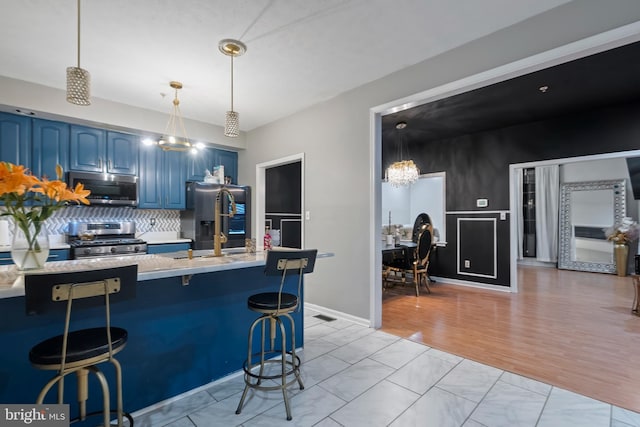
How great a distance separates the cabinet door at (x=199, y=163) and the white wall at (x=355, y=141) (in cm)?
106

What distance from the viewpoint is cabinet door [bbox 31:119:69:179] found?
139 inches

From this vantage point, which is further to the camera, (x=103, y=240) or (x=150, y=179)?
(x=150, y=179)

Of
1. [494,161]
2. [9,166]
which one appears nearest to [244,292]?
[9,166]

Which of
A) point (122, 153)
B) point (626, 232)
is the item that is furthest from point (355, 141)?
point (626, 232)

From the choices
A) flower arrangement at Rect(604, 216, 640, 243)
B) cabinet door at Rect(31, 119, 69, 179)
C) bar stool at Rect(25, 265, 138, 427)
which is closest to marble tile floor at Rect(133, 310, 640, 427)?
bar stool at Rect(25, 265, 138, 427)

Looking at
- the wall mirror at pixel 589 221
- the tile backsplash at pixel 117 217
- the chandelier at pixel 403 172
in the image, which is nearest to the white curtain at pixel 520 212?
the wall mirror at pixel 589 221

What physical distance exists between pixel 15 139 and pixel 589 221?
33.3 feet

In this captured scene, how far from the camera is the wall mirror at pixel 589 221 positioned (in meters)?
6.48

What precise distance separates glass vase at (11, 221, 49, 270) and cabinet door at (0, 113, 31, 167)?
9.14 ft

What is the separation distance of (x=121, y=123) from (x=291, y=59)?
2582 millimetres

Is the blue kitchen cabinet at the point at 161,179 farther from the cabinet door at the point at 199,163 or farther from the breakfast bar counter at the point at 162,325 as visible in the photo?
the breakfast bar counter at the point at 162,325

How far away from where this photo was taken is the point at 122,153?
414 centimetres

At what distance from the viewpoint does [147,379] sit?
184 cm

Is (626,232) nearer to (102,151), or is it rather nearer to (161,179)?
(161,179)
